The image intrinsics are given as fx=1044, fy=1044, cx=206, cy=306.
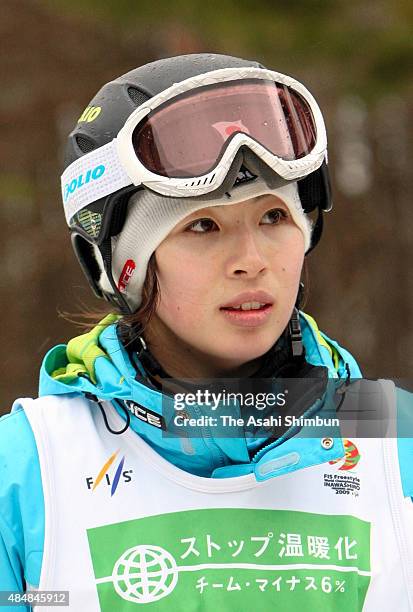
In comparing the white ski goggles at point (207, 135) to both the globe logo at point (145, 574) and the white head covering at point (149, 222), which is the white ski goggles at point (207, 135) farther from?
the globe logo at point (145, 574)

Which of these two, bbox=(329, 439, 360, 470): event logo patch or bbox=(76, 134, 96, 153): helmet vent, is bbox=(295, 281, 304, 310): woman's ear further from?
bbox=(76, 134, 96, 153): helmet vent

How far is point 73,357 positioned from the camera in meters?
2.71

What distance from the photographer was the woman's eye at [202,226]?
8.15ft

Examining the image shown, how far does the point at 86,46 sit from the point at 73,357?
7.59m

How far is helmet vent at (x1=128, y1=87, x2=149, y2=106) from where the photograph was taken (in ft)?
8.75

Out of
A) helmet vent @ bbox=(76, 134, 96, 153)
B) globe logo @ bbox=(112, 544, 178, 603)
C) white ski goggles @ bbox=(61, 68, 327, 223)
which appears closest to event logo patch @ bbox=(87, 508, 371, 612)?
globe logo @ bbox=(112, 544, 178, 603)

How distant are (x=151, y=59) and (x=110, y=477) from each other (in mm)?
7589

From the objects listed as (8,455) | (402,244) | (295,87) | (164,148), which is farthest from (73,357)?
(402,244)

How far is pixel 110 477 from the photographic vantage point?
2.44 m

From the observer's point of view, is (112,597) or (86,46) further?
(86,46)

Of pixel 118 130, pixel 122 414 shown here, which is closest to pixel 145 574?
pixel 122 414

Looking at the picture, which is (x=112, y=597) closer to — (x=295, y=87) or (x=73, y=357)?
(x=73, y=357)

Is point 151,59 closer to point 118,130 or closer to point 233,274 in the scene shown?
point 118,130

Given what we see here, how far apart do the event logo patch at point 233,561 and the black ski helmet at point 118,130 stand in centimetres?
63
